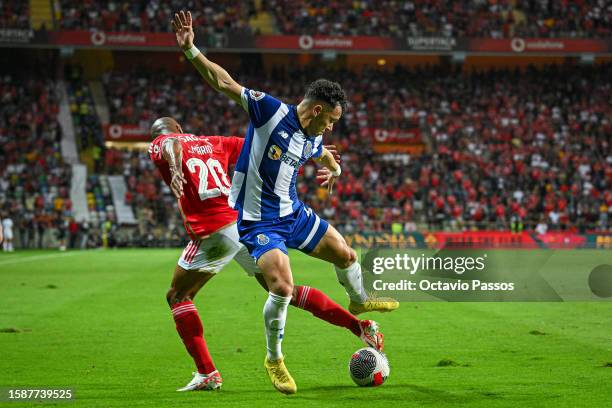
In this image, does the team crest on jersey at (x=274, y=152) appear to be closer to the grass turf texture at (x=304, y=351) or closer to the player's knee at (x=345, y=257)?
the player's knee at (x=345, y=257)

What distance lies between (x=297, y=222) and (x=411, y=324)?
4.86m

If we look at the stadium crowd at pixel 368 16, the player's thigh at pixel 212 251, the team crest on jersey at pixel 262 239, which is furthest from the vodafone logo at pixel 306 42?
the team crest on jersey at pixel 262 239

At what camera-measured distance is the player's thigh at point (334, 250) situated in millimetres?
7281

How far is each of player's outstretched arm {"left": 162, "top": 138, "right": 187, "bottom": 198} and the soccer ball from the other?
2030 millimetres

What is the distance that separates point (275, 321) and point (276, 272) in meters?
A: 0.42

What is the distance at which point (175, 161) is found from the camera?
24.1ft

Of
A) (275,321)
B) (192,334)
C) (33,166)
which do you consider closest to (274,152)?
(275,321)

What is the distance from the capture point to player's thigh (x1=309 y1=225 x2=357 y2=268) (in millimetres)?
7281

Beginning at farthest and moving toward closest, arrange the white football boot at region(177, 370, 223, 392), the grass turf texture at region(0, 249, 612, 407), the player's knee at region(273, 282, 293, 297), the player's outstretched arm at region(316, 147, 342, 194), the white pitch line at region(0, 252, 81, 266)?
the white pitch line at region(0, 252, 81, 266), the player's outstretched arm at region(316, 147, 342, 194), the white football boot at region(177, 370, 223, 392), the player's knee at region(273, 282, 293, 297), the grass turf texture at region(0, 249, 612, 407)

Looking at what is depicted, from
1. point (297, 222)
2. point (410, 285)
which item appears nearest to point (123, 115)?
point (410, 285)

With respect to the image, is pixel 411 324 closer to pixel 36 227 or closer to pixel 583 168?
pixel 36 227

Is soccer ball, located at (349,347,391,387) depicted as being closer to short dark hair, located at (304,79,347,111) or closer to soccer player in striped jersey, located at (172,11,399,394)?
soccer player in striped jersey, located at (172,11,399,394)

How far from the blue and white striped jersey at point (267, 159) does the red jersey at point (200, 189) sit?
1.67 ft

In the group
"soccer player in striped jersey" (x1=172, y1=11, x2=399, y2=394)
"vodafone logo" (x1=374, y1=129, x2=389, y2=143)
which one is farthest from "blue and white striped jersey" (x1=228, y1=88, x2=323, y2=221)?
"vodafone logo" (x1=374, y1=129, x2=389, y2=143)
